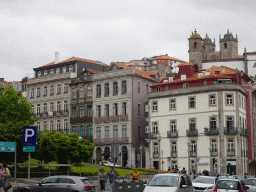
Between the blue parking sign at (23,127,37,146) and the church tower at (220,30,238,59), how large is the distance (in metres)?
125

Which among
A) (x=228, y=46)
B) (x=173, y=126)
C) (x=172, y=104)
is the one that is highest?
(x=228, y=46)

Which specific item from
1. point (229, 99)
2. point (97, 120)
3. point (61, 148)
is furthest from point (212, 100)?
point (61, 148)

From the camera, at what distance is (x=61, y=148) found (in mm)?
42812

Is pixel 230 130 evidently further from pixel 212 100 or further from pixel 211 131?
pixel 212 100

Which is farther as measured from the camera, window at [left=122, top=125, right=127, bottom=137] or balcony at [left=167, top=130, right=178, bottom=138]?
window at [left=122, top=125, right=127, bottom=137]

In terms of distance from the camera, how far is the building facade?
200ft

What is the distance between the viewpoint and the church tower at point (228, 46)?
14788 centimetres

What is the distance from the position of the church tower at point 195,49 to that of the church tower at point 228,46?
63379mm

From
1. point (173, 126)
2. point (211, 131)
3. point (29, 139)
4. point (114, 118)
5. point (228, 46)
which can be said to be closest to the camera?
point (29, 139)

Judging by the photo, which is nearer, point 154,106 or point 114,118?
point 154,106

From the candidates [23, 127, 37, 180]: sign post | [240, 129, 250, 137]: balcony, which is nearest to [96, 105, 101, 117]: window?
[240, 129, 250, 137]: balcony

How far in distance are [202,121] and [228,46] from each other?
91577 mm

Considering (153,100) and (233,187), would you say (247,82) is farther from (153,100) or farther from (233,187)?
(233,187)

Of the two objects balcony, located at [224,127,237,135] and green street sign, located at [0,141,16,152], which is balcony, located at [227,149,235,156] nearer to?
balcony, located at [224,127,237,135]
